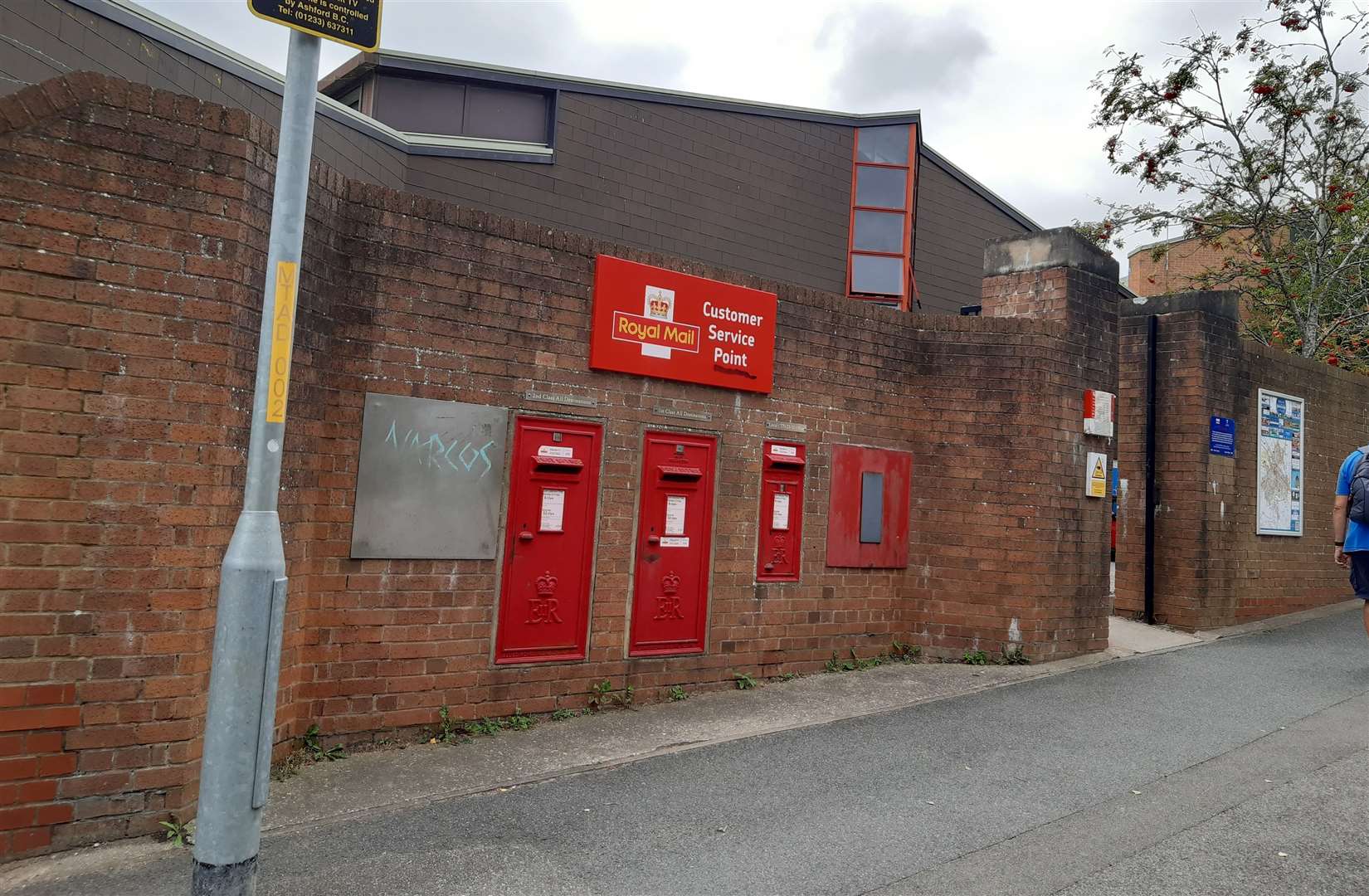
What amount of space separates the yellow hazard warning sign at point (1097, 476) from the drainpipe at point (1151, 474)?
7.43ft

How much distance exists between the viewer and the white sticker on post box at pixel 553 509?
6.52 meters

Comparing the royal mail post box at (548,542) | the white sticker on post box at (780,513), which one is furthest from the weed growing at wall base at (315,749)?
the white sticker on post box at (780,513)

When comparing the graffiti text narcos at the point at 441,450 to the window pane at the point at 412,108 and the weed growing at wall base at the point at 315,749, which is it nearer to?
the weed growing at wall base at the point at 315,749

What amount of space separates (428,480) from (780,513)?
3.16 metres

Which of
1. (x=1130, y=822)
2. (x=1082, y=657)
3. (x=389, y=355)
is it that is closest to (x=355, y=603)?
(x=389, y=355)

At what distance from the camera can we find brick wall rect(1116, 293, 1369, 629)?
431 inches

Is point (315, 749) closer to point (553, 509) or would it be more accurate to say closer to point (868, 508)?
point (553, 509)

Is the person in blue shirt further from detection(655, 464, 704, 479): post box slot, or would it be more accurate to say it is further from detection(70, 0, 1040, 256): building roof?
detection(70, 0, 1040, 256): building roof

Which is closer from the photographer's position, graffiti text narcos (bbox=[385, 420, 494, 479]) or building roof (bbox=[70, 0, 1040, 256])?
graffiti text narcos (bbox=[385, 420, 494, 479])

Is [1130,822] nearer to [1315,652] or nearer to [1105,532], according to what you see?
[1105,532]

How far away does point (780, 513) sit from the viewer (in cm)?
791

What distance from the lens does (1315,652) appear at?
31.6 feet

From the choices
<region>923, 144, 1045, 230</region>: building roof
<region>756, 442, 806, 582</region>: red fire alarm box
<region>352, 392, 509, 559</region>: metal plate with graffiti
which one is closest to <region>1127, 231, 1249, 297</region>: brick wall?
<region>923, 144, 1045, 230</region>: building roof

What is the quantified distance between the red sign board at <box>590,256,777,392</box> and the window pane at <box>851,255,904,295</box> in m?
8.91
